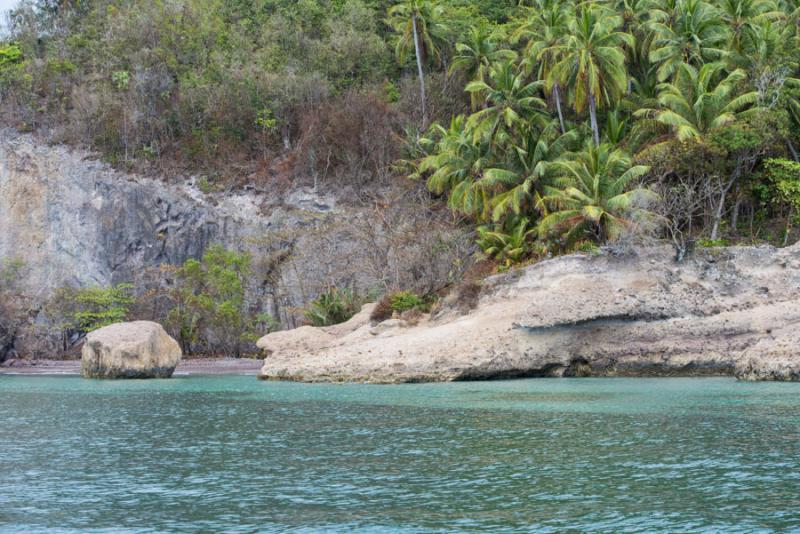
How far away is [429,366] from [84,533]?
2159cm

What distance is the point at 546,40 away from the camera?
43.5 metres

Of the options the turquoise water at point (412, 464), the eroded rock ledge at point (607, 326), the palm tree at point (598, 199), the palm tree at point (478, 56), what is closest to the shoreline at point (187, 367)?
the eroded rock ledge at point (607, 326)

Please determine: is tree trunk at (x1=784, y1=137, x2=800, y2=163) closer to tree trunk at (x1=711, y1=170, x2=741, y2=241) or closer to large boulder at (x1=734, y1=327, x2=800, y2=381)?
tree trunk at (x1=711, y1=170, x2=741, y2=241)

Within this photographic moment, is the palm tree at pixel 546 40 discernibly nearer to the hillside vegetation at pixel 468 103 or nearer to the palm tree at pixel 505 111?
the hillside vegetation at pixel 468 103

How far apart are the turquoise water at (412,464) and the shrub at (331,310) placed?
17906 mm

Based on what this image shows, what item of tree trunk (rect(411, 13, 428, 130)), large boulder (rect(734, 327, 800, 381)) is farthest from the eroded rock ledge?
tree trunk (rect(411, 13, 428, 130))

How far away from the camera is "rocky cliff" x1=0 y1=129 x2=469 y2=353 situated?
157 ft

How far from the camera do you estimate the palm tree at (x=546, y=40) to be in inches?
1682

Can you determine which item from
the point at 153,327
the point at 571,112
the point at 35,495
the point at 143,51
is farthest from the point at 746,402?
the point at 143,51

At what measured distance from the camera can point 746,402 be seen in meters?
19.9

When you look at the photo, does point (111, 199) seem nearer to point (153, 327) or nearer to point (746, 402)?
point (153, 327)

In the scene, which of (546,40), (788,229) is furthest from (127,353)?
(788,229)

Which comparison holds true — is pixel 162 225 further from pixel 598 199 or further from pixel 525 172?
pixel 598 199

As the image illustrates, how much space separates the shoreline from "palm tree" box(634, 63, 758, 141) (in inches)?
868
